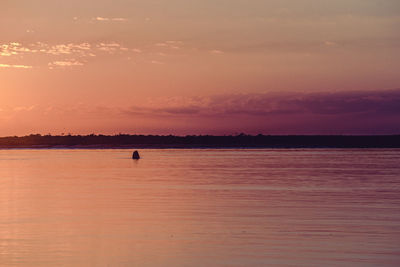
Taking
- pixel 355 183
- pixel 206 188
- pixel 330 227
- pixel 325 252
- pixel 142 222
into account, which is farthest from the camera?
pixel 355 183

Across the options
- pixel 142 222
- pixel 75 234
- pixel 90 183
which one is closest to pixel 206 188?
pixel 90 183

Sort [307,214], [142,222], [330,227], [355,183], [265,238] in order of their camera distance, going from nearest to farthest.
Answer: [265,238]
[330,227]
[142,222]
[307,214]
[355,183]

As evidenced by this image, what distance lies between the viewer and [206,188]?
30766mm

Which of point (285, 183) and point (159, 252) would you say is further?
point (285, 183)

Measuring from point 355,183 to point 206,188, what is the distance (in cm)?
814

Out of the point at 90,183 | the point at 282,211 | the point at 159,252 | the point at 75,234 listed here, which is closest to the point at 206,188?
the point at 90,183

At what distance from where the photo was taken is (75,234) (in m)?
16.8

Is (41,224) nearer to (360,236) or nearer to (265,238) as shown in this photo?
(265,238)

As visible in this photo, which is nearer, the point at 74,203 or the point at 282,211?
the point at 282,211

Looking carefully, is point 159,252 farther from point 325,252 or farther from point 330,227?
point 330,227

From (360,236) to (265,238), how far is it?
2.43 meters

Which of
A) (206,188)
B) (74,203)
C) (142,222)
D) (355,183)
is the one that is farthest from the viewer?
(355,183)

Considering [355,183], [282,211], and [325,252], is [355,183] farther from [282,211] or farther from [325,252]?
[325,252]

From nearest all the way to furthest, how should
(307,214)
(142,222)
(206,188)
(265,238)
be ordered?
1. (265,238)
2. (142,222)
3. (307,214)
4. (206,188)
